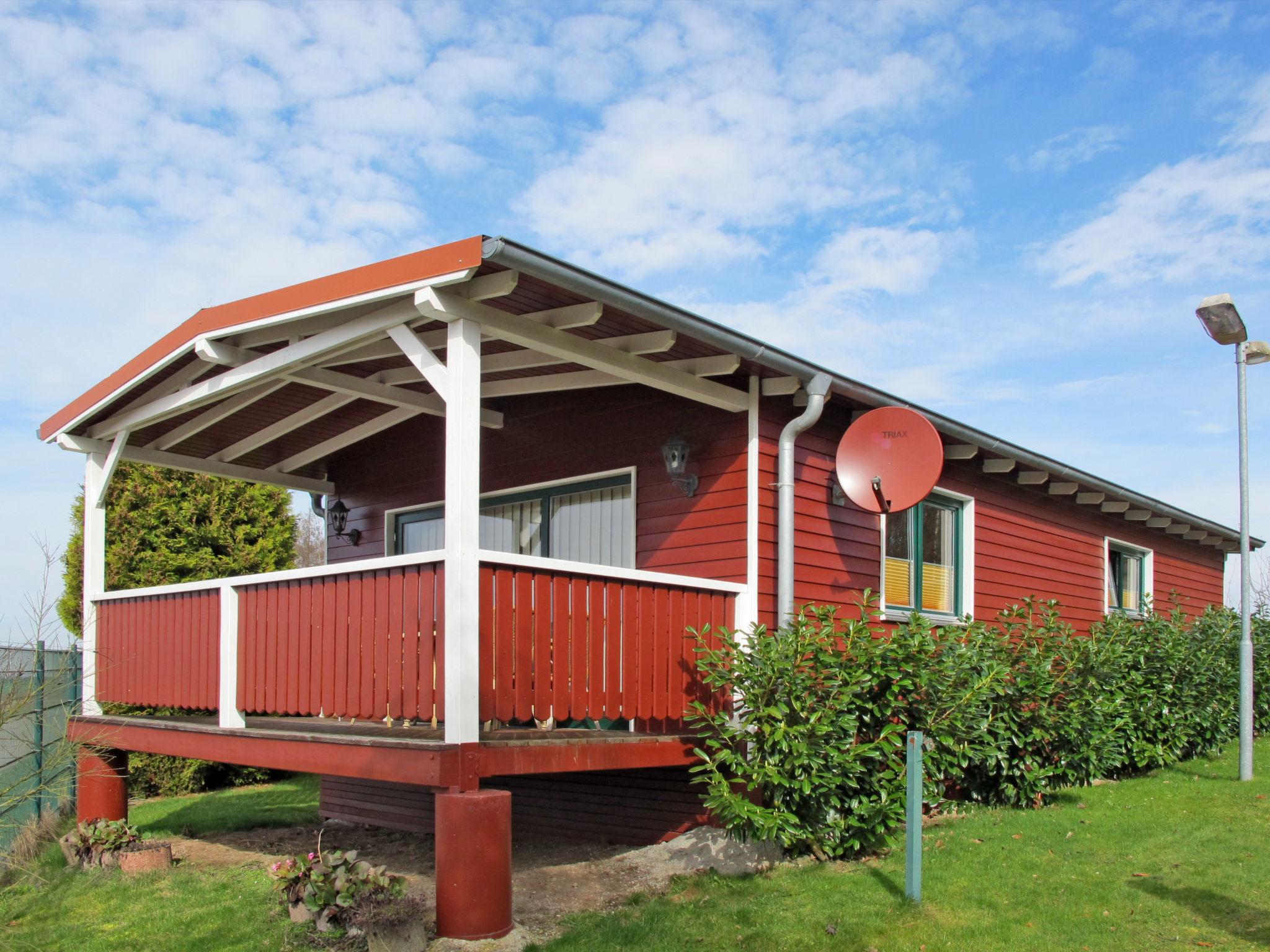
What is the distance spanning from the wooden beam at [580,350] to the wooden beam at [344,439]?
2.86m

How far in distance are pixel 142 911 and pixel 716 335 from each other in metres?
4.76

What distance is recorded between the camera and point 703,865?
6.46m

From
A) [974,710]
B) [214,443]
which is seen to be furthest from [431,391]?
[974,710]

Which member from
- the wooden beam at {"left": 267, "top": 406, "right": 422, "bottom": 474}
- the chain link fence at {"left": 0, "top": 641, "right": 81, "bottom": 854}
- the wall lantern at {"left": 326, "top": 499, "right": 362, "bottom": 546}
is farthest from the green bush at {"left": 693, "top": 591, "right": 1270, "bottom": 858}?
the wall lantern at {"left": 326, "top": 499, "right": 362, "bottom": 546}

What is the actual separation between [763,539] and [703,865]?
2.13m

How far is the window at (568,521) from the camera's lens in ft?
26.6

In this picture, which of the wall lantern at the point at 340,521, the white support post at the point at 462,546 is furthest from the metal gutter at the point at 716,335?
the wall lantern at the point at 340,521

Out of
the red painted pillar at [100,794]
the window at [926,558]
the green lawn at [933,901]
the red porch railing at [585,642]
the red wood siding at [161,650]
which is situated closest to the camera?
the green lawn at [933,901]

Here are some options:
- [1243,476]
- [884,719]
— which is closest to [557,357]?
[884,719]

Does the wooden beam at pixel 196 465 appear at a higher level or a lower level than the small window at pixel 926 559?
higher

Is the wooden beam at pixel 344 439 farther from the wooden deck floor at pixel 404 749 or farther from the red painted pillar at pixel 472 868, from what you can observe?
the red painted pillar at pixel 472 868

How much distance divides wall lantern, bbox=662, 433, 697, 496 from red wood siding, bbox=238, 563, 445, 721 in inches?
88.7

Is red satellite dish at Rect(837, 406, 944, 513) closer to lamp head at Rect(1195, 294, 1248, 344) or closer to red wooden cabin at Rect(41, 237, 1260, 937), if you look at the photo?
red wooden cabin at Rect(41, 237, 1260, 937)

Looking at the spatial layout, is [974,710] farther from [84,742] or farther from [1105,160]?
[1105,160]
